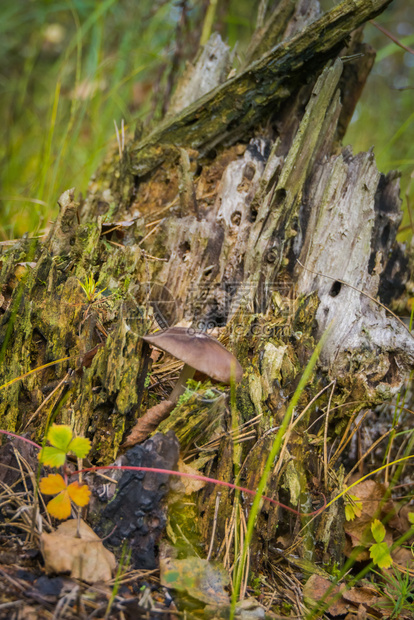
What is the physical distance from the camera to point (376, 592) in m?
1.82

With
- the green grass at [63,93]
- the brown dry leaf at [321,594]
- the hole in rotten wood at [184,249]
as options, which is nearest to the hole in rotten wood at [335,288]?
the hole in rotten wood at [184,249]

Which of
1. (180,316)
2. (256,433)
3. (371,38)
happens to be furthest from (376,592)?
(371,38)

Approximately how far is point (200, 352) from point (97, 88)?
3259mm

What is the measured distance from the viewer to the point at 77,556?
4.37 ft

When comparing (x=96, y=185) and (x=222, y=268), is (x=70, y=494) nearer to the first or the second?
(x=222, y=268)

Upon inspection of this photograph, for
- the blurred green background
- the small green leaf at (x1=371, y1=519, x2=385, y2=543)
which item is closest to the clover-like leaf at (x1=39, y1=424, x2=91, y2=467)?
the small green leaf at (x1=371, y1=519, x2=385, y2=543)

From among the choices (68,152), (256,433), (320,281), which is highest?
(68,152)

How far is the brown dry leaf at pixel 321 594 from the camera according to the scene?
5.49 ft

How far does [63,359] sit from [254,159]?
178 centimetres

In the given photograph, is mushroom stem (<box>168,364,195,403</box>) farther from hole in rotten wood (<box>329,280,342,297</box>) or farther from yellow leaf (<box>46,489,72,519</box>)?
hole in rotten wood (<box>329,280,342,297</box>)

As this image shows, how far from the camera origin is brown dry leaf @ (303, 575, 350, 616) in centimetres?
167

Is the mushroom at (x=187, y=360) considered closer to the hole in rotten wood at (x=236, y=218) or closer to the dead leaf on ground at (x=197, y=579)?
the dead leaf on ground at (x=197, y=579)

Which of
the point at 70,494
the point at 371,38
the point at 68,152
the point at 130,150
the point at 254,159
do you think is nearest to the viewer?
the point at 70,494

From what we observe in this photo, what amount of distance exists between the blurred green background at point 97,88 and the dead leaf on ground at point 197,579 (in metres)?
2.25
